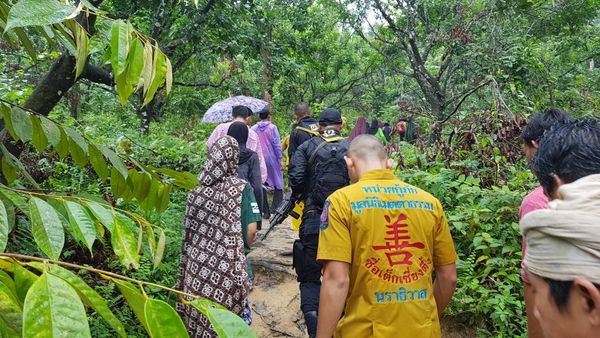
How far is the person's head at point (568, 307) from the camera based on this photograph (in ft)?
3.17

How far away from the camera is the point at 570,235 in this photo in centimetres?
99

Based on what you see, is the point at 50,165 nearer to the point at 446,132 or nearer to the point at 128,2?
the point at 128,2

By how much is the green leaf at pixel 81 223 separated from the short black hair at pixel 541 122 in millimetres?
2428

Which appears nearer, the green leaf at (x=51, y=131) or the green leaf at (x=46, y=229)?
the green leaf at (x=46, y=229)

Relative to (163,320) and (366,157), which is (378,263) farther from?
(163,320)

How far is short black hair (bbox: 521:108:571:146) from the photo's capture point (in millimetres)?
2652

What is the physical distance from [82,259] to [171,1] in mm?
4886

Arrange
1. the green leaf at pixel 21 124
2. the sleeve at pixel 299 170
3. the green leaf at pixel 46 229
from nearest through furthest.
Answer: the green leaf at pixel 46 229
the green leaf at pixel 21 124
the sleeve at pixel 299 170

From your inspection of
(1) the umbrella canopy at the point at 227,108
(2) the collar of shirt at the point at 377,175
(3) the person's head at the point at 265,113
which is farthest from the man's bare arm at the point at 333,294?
(1) the umbrella canopy at the point at 227,108

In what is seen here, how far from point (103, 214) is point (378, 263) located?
1.63 m

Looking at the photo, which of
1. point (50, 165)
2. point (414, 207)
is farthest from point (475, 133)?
point (50, 165)

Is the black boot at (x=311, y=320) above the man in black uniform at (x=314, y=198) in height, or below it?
below

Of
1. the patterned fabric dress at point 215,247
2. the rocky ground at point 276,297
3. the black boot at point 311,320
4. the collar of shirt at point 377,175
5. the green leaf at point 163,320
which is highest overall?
the green leaf at point 163,320

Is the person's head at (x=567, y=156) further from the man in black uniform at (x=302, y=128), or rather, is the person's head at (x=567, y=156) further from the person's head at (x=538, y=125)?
the man in black uniform at (x=302, y=128)
